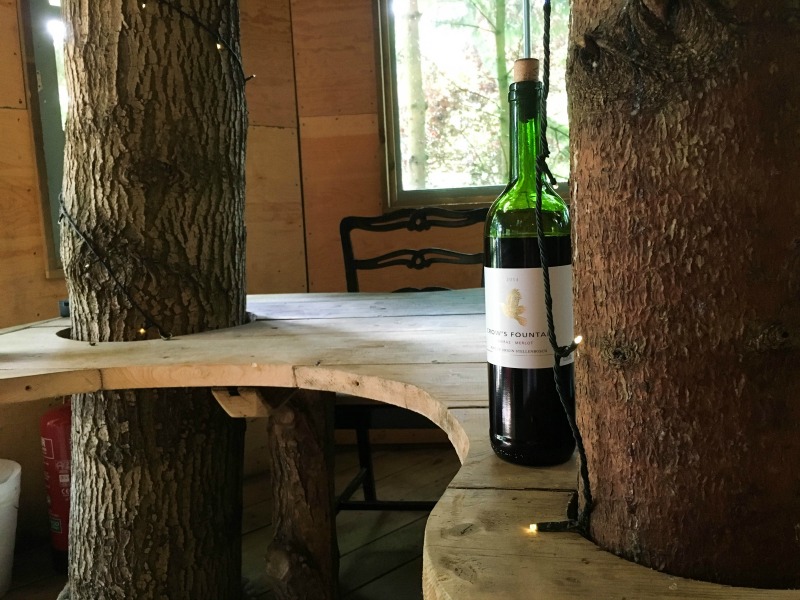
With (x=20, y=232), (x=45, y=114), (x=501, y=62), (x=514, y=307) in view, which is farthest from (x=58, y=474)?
(x=501, y=62)

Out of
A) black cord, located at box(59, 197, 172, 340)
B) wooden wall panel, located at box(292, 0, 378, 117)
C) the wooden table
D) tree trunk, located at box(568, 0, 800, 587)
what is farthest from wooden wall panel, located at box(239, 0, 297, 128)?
tree trunk, located at box(568, 0, 800, 587)

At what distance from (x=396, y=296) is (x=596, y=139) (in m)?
1.37

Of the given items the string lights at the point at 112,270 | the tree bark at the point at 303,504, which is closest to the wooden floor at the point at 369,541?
the tree bark at the point at 303,504

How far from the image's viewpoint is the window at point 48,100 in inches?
77.9

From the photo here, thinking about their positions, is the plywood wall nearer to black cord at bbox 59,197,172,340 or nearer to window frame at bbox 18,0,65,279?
window frame at bbox 18,0,65,279

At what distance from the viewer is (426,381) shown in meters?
0.88

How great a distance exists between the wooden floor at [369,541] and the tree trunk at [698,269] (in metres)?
1.45

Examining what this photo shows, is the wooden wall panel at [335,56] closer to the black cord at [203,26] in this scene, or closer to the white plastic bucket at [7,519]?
the black cord at [203,26]

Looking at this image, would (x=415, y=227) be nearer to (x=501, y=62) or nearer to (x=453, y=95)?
(x=453, y=95)

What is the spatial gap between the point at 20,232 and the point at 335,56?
130cm

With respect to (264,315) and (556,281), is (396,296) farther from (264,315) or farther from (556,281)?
(556,281)

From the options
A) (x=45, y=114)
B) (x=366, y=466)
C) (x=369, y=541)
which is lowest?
(x=369, y=541)

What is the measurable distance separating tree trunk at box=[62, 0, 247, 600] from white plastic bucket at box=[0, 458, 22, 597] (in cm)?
46

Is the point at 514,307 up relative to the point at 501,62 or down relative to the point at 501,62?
down
